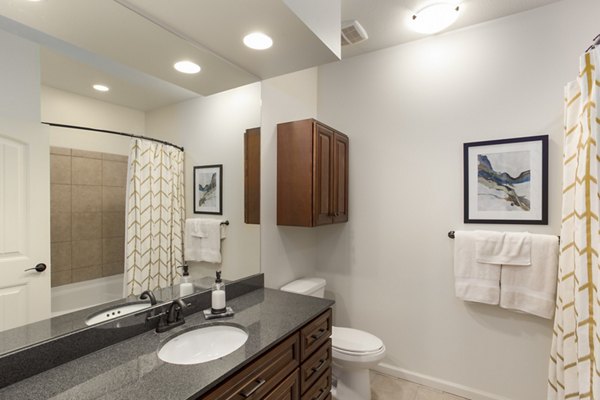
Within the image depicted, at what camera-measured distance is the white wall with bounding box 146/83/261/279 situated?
1565mm

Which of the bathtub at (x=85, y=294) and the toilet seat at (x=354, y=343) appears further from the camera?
the toilet seat at (x=354, y=343)

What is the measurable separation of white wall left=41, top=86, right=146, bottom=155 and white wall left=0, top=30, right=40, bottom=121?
0.03 metres

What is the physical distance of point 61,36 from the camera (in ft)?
3.80

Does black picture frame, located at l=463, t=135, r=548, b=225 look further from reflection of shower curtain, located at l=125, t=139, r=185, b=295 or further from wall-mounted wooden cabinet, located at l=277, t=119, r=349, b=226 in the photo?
reflection of shower curtain, located at l=125, t=139, r=185, b=295

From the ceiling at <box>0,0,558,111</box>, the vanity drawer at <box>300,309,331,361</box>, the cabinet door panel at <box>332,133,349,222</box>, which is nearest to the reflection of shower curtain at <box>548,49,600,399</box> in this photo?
the ceiling at <box>0,0,558,111</box>

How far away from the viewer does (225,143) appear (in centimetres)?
186

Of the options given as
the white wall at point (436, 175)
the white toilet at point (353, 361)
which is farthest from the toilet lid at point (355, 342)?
the white wall at point (436, 175)

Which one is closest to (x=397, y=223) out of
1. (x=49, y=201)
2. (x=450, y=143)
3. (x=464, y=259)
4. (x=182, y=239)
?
(x=464, y=259)

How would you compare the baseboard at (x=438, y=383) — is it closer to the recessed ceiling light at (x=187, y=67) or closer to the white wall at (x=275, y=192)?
the white wall at (x=275, y=192)

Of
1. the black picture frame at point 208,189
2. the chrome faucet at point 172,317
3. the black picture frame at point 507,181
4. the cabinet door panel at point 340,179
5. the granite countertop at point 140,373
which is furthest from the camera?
the cabinet door panel at point 340,179

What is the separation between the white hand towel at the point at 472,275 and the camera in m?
2.02

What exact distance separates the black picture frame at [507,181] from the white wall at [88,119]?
217 cm

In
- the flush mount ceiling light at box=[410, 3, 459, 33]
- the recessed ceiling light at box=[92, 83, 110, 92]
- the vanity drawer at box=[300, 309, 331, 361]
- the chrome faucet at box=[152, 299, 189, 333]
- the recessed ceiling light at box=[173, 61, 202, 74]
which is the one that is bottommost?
the vanity drawer at box=[300, 309, 331, 361]

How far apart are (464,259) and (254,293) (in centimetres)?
150
